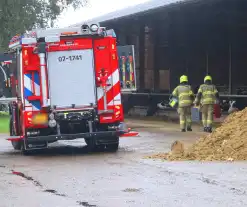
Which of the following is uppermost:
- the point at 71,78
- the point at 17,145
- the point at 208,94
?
the point at 71,78

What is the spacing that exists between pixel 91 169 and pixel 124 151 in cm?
332

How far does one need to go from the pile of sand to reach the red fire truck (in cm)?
169

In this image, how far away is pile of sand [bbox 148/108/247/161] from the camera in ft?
40.9

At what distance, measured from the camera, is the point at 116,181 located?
10289 mm

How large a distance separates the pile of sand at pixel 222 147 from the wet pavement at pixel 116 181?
1.69 feet

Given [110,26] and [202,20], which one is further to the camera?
[110,26]

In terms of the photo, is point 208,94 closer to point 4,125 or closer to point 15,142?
point 15,142

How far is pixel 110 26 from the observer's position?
104ft

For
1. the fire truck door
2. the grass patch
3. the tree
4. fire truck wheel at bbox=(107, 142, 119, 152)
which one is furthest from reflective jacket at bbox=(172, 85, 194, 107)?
the tree

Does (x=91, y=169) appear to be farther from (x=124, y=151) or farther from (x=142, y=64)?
(x=142, y=64)

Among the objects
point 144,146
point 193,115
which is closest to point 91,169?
point 144,146

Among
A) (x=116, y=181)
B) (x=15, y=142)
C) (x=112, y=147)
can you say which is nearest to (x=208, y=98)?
(x=112, y=147)

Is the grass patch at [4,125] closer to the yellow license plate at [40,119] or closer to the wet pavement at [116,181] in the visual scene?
the wet pavement at [116,181]

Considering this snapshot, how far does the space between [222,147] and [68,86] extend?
367 centimetres
